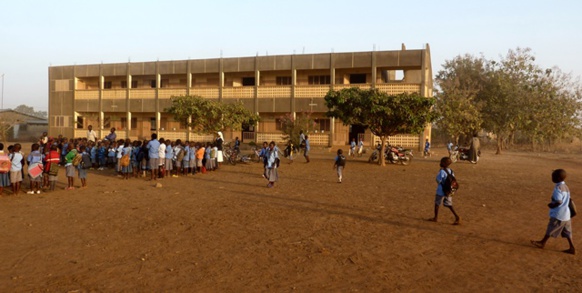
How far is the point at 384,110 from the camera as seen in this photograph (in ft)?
58.9

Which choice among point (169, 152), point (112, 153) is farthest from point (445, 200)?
point (112, 153)

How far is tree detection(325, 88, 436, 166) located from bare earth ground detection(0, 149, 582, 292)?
684cm

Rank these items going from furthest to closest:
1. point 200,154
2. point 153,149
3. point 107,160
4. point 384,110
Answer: point 384,110, point 107,160, point 200,154, point 153,149

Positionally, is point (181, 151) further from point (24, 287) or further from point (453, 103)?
point (453, 103)

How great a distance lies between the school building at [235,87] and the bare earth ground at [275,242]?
16.8m

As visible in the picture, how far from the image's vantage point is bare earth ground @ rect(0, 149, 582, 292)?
16.0ft

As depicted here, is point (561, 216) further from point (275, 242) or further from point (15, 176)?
point (15, 176)

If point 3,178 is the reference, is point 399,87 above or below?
above

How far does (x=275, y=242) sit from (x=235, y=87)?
26879 millimetres

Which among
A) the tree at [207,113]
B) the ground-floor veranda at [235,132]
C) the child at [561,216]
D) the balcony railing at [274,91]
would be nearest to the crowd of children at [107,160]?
the tree at [207,113]

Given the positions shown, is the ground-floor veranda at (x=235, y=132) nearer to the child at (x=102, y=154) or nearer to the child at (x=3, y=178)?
the child at (x=102, y=154)

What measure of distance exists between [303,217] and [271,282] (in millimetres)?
3507

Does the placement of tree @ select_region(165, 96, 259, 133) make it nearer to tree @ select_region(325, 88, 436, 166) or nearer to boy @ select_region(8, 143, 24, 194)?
tree @ select_region(325, 88, 436, 166)

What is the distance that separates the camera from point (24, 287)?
464 centimetres
